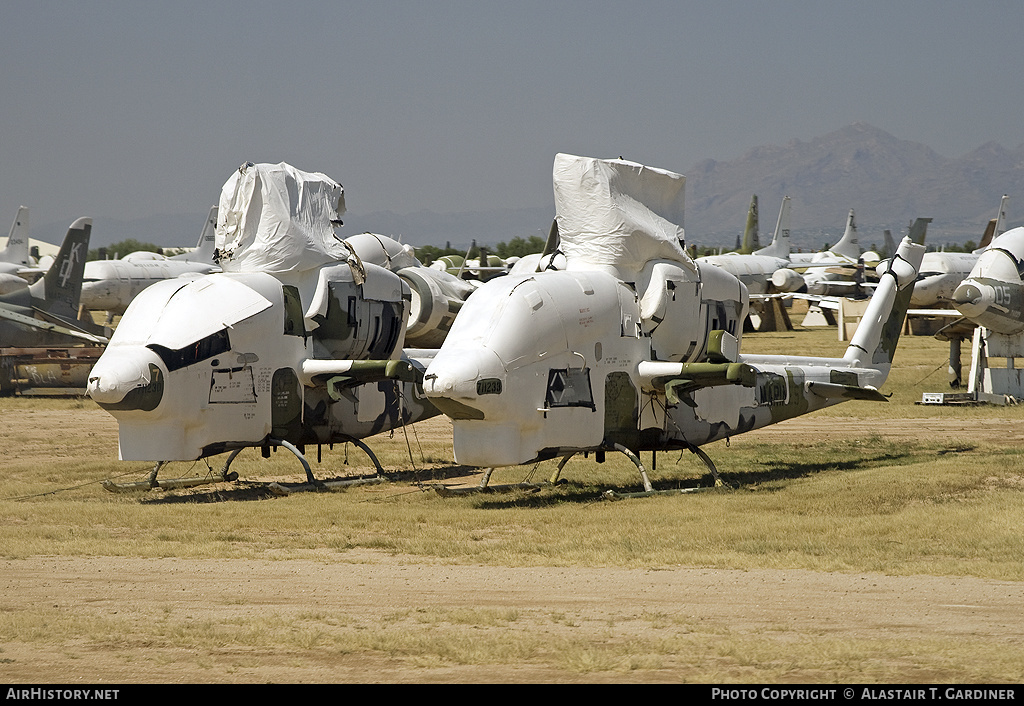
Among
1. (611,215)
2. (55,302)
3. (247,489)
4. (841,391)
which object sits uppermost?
(611,215)

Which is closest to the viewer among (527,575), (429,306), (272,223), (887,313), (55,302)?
(527,575)

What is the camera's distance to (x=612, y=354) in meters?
15.3

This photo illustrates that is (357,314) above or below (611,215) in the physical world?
below

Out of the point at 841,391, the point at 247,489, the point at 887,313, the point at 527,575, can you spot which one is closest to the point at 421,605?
the point at 527,575

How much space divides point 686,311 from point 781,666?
374 inches

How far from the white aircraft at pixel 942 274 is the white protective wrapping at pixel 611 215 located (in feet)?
117

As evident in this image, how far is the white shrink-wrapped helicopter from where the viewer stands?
1477 centimetres

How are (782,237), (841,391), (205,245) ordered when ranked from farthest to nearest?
(782,237), (205,245), (841,391)

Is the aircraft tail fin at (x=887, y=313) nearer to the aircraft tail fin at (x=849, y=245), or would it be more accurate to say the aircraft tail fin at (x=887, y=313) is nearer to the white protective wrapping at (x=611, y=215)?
the white protective wrapping at (x=611, y=215)

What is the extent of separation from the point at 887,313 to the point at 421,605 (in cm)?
1280

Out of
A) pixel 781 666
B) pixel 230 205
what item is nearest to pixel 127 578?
pixel 781 666

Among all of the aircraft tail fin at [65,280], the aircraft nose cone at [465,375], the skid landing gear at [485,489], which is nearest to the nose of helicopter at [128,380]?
the aircraft nose cone at [465,375]

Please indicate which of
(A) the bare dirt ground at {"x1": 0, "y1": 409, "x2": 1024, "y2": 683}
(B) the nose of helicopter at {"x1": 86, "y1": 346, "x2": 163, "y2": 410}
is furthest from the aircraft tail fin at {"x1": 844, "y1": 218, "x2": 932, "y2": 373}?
(B) the nose of helicopter at {"x1": 86, "y1": 346, "x2": 163, "y2": 410}

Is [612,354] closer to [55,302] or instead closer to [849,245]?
[55,302]
